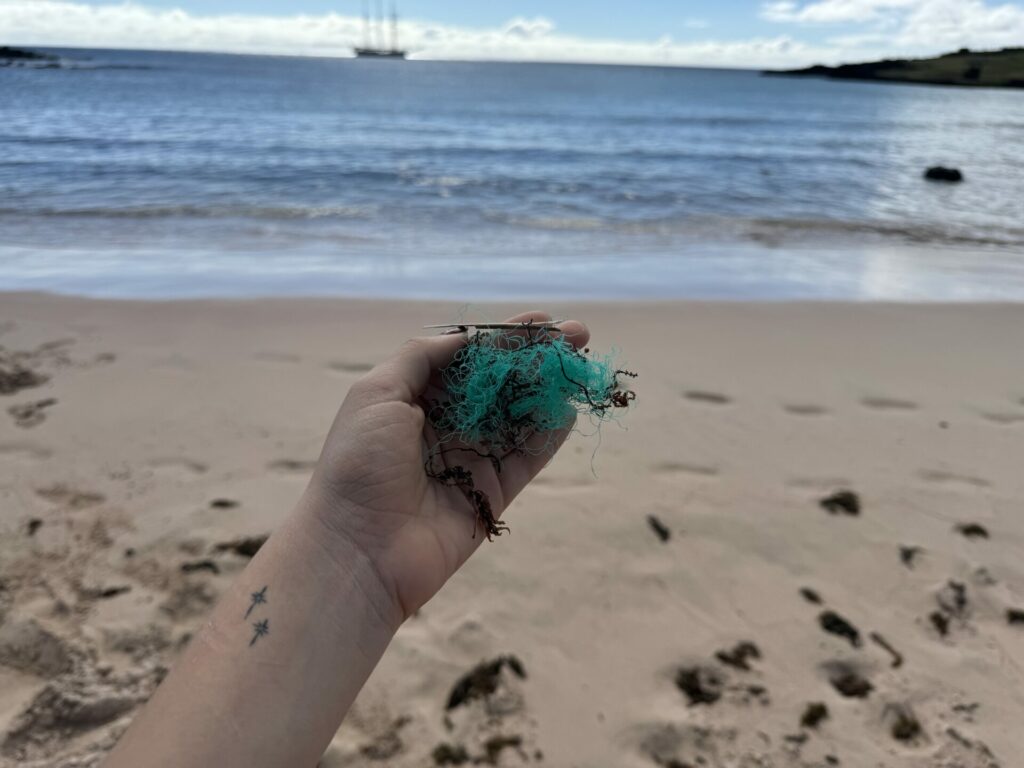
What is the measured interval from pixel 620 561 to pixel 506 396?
1554 mm

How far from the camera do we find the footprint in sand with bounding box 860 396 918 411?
4930 mm

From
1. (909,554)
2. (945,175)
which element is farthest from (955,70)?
(909,554)

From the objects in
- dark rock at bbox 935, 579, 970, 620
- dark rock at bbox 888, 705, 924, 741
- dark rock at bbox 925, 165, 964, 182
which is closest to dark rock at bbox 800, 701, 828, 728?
dark rock at bbox 888, 705, 924, 741

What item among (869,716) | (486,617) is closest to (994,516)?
(869,716)

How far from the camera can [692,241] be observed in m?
11.2

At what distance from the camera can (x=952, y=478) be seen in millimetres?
4062

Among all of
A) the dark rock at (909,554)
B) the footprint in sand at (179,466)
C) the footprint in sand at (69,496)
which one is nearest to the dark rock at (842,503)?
the dark rock at (909,554)

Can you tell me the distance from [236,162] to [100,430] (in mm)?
16310

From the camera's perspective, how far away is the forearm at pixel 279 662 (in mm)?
1531

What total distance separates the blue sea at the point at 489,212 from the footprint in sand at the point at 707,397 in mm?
2601

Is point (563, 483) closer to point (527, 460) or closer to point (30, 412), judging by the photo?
point (527, 460)

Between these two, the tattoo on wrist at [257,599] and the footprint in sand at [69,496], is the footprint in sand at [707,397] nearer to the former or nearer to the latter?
the tattoo on wrist at [257,599]

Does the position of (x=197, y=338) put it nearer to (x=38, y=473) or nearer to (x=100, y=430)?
(x=100, y=430)

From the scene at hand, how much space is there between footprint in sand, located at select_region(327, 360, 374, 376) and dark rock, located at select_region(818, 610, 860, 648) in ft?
12.0
